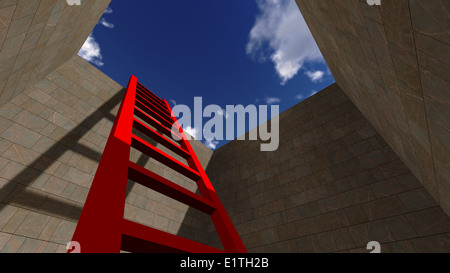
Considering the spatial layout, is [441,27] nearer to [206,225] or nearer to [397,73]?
[397,73]

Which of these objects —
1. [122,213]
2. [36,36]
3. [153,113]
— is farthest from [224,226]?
[36,36]

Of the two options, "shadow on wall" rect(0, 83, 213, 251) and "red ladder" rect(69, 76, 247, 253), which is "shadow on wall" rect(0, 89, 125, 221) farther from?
"red ladder" rect(69, 76, 247, 253)

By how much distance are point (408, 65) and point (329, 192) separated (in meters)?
3.70

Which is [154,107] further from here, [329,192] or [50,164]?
[329,192]

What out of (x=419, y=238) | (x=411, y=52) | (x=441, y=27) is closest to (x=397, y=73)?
(x=411, y=52)

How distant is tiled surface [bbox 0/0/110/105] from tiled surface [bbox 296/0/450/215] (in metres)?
4.50

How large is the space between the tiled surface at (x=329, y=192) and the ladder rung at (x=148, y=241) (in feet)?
13.1

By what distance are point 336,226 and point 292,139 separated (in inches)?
115

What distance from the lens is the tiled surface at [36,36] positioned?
2.74 m

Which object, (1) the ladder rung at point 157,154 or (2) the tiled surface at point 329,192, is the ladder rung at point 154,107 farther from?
(2) the tiled surface at point 329,192

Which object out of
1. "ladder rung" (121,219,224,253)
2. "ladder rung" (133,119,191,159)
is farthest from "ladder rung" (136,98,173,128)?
"ladder rung" (121,219,224,253)

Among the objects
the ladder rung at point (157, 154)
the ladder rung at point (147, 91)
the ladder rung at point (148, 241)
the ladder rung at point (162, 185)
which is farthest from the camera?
the ladder rung at point (147, 91)

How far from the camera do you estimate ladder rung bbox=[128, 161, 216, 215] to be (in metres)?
2.37

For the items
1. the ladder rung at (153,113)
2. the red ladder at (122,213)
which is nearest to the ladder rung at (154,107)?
the ladder rung at (153,113)
